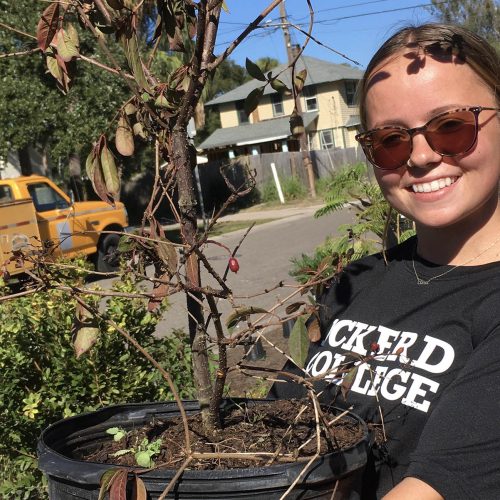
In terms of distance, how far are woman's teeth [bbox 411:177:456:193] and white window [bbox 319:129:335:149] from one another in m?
38.1

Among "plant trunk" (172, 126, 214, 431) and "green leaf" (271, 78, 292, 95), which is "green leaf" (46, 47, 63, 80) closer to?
"plant trunk" (172, 126, 214, 431)

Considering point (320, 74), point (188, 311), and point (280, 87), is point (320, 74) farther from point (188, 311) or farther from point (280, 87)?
point (188, 311)

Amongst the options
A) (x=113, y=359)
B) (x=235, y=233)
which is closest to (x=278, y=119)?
(x=235, y=233)

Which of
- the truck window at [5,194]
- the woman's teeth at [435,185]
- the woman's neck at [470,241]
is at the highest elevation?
the woman's teeth at [435,185]

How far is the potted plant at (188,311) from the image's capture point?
117 centimetres

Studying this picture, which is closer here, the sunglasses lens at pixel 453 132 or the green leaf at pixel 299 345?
the green leaf at pixel 299 345

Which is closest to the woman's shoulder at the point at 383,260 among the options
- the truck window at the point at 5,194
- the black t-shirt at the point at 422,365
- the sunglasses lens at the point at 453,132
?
the black t-shirt at the point at 422,365

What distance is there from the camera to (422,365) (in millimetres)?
1534

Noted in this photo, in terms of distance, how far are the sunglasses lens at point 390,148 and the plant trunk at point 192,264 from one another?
17.8 inches

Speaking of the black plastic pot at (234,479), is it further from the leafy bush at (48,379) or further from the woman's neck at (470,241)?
the leafy bush at (48,379)

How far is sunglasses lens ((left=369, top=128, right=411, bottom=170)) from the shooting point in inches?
64.6

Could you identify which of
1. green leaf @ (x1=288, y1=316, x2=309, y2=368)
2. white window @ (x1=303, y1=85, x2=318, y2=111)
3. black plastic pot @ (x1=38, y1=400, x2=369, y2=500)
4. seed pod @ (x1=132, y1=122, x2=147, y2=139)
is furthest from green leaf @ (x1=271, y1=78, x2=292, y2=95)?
white window @ (x1=303, y1=85, x2=318, y2=111)

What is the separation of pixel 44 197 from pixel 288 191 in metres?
16.1

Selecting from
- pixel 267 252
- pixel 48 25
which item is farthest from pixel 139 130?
pixel 267 252
